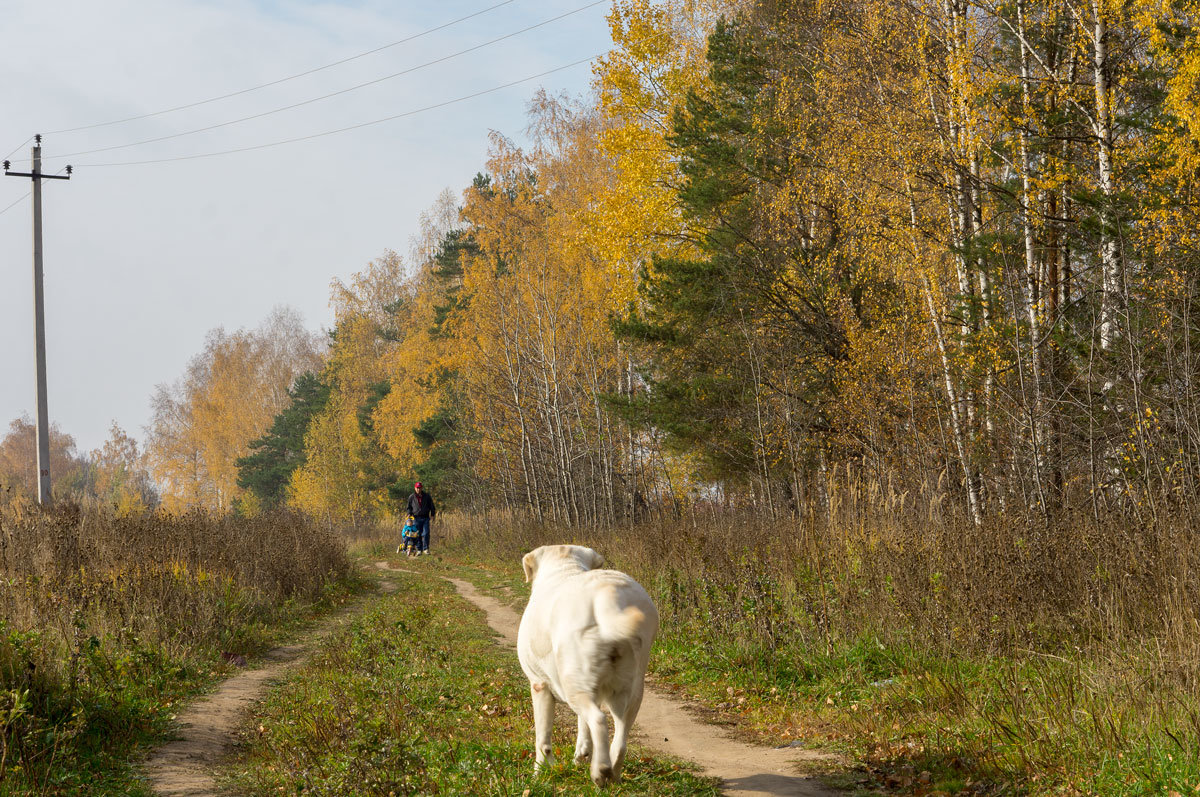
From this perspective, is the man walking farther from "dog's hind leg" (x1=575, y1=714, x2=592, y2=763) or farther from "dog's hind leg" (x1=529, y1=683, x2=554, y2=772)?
"dog's hind leg" (x1=575, y1=714, x2=592, y2=763)

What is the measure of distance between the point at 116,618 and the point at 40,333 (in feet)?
33.4

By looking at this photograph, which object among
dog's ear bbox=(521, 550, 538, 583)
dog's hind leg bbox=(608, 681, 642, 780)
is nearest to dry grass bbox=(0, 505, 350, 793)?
dog's ear bbox=(521, 550, 538, 583)

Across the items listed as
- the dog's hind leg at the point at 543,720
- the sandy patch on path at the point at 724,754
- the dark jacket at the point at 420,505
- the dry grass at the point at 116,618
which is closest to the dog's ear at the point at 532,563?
the dog's hind leg at the point at 543,720

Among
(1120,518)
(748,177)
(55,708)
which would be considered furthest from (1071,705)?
(748,177)

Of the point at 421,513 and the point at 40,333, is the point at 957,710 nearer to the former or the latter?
the point at 40,333

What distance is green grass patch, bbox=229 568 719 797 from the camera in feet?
17.3

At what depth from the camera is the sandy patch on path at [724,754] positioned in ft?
17.9

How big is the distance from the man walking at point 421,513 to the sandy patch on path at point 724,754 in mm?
18937

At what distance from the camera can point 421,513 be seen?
26.9m

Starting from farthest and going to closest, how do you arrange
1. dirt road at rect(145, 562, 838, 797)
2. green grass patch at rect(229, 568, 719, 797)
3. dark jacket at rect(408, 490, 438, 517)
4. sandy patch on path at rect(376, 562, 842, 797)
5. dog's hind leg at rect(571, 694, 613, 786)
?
dark jacket at rect(408, 490, 438, 517) < dirt road at rect(145, 562, 838, 797) < sandy patch on path at rect(376, 562, 842, 797) < green grass patch at rect(229, 568, 719, 797) < dog's hind leg at rect(571, 694, 613, 786)

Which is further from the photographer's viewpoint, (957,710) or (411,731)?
(411,731)

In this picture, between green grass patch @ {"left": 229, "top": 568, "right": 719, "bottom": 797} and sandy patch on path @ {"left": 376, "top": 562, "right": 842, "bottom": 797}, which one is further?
sandy patch on path @ {"left": 376, "top": 562, "right": 842, "bottom": 797}

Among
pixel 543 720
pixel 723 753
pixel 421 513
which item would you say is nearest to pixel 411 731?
pixel 543 720

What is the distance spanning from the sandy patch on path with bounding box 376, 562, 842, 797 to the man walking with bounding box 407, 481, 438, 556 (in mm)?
18937
